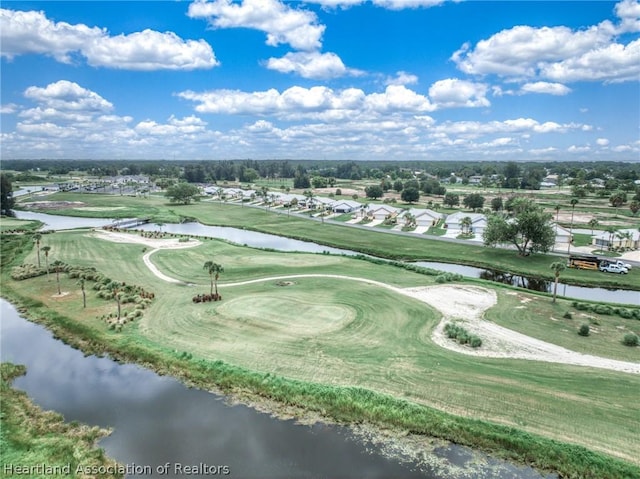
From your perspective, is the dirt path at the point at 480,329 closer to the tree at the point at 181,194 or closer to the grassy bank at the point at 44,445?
the grassy bank at the point at 44,445

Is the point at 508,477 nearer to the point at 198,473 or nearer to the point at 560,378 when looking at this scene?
the point at 560,378

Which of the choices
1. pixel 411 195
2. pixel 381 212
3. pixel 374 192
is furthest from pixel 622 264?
pixel 374 192

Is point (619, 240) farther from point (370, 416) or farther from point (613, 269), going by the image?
point (370, 416)

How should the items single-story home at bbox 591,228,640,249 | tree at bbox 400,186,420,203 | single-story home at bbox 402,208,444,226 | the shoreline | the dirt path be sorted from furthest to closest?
tree at bbox 400,186,420,203 < single-story home at bbox 402,208,444,226 < single-story home at bbox 591,228,640,249 < the dirt path < the shoreline

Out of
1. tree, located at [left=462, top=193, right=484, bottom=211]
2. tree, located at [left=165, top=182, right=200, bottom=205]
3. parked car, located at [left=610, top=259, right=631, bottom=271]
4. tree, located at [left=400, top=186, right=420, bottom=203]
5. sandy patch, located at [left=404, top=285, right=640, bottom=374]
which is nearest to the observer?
sandy patch, located at [left=404, top=285, right=640, bottom=374]

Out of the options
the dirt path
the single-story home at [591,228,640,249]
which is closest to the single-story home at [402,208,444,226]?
the single-story home at [591,228,640,249]

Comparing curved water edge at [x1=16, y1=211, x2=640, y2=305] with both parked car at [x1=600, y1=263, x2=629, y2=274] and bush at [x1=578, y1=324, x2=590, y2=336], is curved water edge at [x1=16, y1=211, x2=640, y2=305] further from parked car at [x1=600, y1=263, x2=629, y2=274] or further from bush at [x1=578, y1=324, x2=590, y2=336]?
bush at [x1=578, y1=324, x2=590, y2=336]
